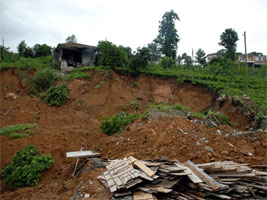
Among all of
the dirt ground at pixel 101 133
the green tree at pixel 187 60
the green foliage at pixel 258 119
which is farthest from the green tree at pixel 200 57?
the green foliage at pixel 258 119

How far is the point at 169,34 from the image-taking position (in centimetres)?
2873

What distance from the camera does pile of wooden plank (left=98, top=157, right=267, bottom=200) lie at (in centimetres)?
385

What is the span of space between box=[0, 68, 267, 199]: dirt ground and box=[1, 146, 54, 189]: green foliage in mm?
232

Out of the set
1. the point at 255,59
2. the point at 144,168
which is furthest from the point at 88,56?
the point at 255,59

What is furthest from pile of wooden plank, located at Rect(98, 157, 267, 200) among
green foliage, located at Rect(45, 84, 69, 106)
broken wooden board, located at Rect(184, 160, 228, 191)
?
green foliage, located at Rect(45, 84, 69, 106)

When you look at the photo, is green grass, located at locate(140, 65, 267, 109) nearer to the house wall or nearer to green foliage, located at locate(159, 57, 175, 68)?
green foliage, located at locate(159, 57, 175, 68)

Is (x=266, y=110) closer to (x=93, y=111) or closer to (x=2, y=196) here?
(x=93, y=111)

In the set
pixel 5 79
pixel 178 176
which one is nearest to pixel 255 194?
pixel 178 176

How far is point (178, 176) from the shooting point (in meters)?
4.06

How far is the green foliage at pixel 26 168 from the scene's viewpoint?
5.75 m

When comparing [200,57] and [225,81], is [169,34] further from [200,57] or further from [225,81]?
[225,81]

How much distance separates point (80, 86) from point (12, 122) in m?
6.67

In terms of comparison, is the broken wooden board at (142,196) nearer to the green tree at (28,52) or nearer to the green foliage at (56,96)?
the green foliage at (56,96)

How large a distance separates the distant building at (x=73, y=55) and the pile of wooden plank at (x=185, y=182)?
1807 centimetres
